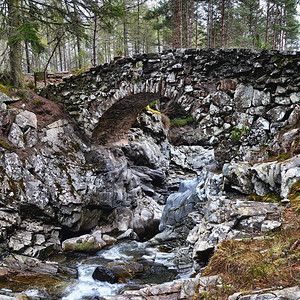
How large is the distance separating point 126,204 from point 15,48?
7871 mm

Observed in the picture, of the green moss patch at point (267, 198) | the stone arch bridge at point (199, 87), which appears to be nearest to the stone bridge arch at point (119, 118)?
the stone arch bridge at point (199, 87)

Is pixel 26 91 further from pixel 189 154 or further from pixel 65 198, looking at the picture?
pixel 189 154

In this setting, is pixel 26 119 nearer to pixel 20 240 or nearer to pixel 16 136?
pixel 16 136

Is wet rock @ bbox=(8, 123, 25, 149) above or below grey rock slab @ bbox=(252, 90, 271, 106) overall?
below

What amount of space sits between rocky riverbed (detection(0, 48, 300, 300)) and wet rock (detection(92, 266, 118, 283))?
4 centimetres

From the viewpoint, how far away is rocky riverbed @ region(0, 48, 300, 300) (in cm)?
434

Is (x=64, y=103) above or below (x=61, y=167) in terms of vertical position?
above

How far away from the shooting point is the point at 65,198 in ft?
28.9

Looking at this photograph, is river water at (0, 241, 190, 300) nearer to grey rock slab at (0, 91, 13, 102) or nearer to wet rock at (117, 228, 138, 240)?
wet rock at (117, 228, 138, 240)

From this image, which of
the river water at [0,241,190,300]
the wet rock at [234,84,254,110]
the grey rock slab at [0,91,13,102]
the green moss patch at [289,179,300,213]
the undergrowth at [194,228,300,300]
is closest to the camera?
the undergrowth at [194,228,300,300]

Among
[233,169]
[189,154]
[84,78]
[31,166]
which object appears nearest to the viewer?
[233,169]

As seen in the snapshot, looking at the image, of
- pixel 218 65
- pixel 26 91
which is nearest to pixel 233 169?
pixel 218 65

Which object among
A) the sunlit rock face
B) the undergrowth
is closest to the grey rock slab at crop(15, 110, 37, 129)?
the sunlit rock face

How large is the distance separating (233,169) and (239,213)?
5.60ft
